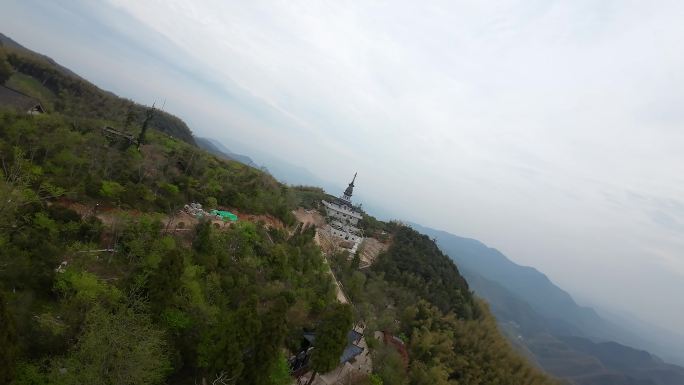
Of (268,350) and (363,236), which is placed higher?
(363,236)

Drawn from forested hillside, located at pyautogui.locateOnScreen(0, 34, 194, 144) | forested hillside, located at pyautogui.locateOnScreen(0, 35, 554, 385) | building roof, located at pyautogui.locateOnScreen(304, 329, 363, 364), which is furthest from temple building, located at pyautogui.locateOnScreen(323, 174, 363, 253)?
forested hillside, located at pyautogui.locateOnScreen(0, 34, 194, 144)

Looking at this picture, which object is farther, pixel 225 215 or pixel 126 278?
pixel 225 215

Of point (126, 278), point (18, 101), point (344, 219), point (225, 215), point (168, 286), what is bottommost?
point (126, 278)

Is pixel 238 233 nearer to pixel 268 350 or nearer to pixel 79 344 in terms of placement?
pixel 268 350

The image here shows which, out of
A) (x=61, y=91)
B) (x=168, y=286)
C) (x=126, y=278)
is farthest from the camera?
(x=61, y=91)

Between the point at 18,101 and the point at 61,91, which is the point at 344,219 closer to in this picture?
the point at 18,101

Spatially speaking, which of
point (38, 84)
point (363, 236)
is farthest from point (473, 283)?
point (38, 84)

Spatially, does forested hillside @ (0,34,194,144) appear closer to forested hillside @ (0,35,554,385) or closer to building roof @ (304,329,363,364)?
forested hillside @ (0,35,554,385)

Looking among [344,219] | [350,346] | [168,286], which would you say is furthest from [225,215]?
[344,219]
